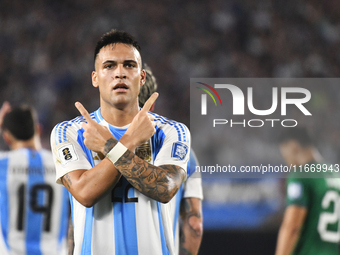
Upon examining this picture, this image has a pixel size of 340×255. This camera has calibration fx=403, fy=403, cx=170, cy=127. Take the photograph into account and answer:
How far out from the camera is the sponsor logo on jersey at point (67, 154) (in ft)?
6.30

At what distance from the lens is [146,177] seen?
1806mm

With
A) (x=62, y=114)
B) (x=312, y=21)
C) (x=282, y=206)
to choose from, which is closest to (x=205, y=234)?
(x=282, y=206)

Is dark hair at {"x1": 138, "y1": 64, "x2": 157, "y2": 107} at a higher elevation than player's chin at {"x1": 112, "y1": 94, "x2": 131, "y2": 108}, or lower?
higher

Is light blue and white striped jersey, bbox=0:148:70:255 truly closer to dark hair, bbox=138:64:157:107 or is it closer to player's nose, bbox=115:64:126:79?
dark hair, bbox=138:64:157:107

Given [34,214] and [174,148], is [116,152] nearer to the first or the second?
[174,148]

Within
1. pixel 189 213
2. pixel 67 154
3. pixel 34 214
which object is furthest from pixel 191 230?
pixel 34 214

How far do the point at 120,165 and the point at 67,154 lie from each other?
32 centimetres

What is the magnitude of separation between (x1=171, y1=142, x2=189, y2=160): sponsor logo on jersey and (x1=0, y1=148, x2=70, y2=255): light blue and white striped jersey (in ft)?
6.24

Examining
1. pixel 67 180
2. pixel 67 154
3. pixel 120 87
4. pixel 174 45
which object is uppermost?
pixel 174 45

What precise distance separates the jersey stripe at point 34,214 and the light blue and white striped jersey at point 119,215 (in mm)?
1668

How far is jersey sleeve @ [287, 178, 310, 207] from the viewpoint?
3.90 m

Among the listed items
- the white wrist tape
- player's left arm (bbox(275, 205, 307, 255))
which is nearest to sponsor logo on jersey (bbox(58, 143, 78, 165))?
the white wrist tape

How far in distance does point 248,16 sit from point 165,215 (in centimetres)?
1050

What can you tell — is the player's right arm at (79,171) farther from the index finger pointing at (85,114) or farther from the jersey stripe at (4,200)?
the jersey stripe at (4,200)
